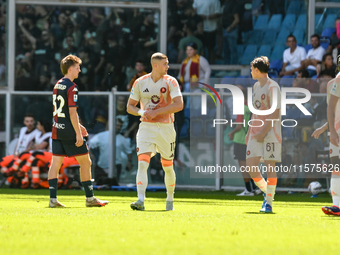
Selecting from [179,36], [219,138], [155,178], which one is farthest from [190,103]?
[179,36]

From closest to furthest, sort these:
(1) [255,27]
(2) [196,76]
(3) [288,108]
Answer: (3) [288,108] < (2) [196,76] < (1) [255,27]

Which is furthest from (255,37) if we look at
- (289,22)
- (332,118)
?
(332,118)

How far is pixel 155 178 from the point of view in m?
13.5

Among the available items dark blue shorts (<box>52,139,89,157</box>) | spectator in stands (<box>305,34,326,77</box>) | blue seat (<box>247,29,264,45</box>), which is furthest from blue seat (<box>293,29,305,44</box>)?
dark blue shorts (<box>52,139,89,157</box>)

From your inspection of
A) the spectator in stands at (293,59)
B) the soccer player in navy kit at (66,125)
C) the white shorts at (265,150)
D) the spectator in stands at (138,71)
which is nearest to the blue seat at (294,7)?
the spectator in stands at (293,59)

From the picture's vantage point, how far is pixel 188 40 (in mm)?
16531

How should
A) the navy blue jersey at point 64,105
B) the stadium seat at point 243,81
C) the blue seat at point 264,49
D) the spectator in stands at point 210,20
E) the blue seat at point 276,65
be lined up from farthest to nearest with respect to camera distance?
the blue seat at point 264,49, the spectator in stands at point 210,20, the blue seat at point 276,65, the stadium seat at point 243,81, the navy blue jersey at point 64,105

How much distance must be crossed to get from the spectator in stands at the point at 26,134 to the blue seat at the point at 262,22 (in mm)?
6990

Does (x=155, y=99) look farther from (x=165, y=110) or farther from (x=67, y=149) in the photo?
(x=67, y=149)

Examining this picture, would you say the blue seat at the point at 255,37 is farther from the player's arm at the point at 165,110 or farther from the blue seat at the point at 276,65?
the player's arm at the point at 165,110

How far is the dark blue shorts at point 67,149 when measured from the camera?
7.71 m

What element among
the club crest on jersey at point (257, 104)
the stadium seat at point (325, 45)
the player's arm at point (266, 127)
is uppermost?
the stadium seat at point (325, 45)

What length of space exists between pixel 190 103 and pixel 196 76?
1.13 metres

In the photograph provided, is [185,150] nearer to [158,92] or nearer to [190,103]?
[190,103]
